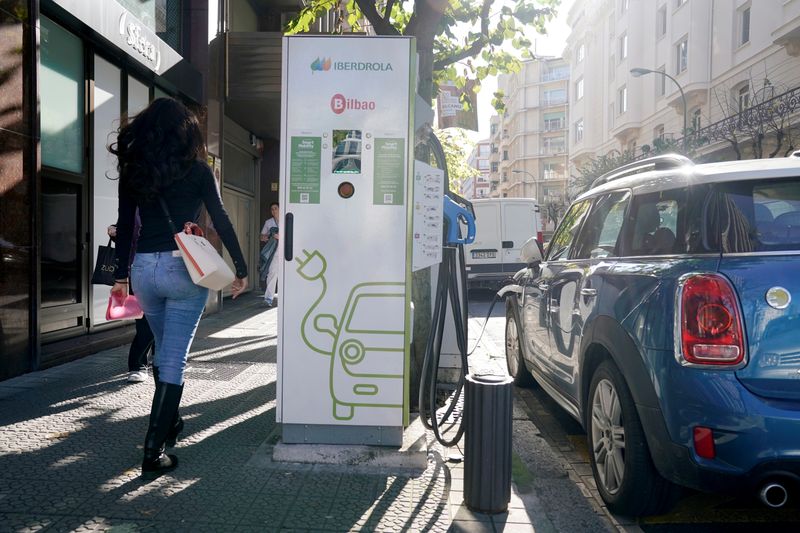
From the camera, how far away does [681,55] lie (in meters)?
35.0

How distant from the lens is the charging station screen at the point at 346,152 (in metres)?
4.08

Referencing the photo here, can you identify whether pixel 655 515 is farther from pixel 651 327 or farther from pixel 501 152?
pixel 501 152

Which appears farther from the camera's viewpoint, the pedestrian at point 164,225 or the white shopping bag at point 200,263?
the pedestrian at point 164,225

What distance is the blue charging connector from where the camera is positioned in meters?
4.86

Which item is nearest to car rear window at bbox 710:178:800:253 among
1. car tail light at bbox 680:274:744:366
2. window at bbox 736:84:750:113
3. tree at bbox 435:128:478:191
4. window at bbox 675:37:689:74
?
car tail light at bbox 680:274:744:366

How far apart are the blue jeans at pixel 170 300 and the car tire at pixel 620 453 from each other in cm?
216

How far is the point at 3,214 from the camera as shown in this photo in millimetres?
6043

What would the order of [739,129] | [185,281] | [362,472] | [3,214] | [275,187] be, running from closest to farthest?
[185,281] < [362,472] < [3,214] < [275,187] < [739,129]

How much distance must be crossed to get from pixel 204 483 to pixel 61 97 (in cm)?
557

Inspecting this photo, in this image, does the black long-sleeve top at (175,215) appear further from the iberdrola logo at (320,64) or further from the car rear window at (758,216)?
the car rear window at (758,216)

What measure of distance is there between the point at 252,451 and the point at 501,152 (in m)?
101

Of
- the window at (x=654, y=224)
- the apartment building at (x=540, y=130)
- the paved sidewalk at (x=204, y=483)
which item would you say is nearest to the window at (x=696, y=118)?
the paved sidewalk at (x=204, y=483)

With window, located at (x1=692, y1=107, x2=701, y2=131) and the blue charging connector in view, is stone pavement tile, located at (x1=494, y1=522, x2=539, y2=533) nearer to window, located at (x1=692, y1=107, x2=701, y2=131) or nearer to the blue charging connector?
the blue charging connector

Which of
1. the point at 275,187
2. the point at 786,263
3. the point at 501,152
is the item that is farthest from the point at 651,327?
the point at 501,152
